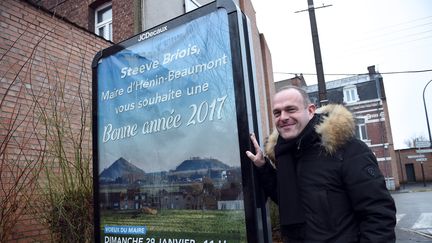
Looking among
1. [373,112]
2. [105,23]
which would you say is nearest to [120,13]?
[105,23]

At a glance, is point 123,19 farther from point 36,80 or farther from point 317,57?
point 317,57

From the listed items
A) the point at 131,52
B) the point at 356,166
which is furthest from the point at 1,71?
the point at 356,166

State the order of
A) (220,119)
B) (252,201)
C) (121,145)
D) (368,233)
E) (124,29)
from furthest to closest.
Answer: (124,29), (121,145), (220,119), (252,201), (368,233)

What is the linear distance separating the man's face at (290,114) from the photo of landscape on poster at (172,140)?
0.31m

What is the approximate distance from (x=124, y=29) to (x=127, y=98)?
21.9 ft

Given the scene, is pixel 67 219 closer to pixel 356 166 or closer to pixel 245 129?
pixel 245 129

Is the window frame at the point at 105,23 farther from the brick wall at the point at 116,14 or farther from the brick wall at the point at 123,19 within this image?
the brick wall at the point at 123,19

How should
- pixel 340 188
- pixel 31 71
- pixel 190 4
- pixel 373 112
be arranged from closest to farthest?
1. pixel 340 188
2. pixel 31 71
3. pixel 190 4
4. pixel 373 112

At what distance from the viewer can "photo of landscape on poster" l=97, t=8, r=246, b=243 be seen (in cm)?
238

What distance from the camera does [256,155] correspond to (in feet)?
7.39

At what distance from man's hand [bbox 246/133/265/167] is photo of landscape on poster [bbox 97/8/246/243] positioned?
0.11 metres

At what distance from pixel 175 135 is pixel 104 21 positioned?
885 cm

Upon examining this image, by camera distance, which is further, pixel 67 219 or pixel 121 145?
pixel 67 219

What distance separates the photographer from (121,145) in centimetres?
299
